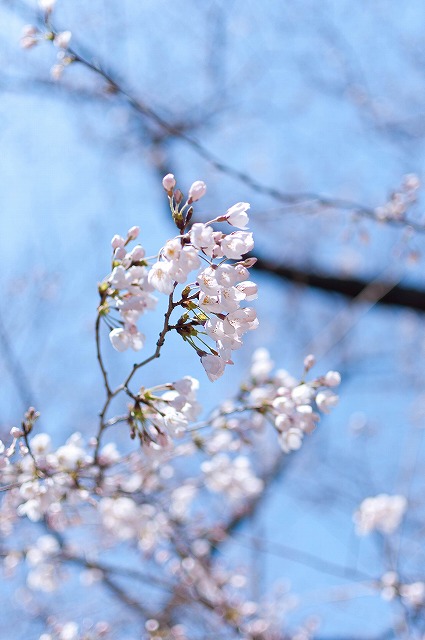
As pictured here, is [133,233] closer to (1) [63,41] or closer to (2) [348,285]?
(1) [63,41]

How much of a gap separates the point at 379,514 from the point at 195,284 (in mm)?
2443

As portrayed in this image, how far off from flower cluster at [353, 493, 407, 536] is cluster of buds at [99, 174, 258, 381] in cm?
228

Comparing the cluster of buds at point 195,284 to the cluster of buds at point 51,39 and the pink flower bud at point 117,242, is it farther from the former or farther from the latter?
the cluster of buds at point 51,39

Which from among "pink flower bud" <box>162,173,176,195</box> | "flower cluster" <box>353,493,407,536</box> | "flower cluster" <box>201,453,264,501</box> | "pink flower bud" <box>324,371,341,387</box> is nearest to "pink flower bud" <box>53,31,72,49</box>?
"pink flower bud" <box>162,173,176,195</box>

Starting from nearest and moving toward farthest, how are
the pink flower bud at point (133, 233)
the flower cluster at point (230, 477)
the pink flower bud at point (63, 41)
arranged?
the pink flower bud at point (133, 233) < the pink flower bud at point (63, 41) < the flower cluster at point (230, 477)

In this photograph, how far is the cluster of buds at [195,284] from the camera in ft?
3.37

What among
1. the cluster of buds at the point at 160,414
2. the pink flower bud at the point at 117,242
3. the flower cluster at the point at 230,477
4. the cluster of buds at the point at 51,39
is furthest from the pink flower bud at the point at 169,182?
the flower cluster at the point at 230,477

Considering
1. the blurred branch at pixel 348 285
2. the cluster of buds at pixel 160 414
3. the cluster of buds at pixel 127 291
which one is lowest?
the blurred branch at pixel 348 285

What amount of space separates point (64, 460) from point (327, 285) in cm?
408

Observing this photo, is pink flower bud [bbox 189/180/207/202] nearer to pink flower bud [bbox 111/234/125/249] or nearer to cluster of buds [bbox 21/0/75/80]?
pink flower bud [bbox 111/234/125/249]

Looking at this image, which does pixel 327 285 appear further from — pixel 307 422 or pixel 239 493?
pixel 307 422

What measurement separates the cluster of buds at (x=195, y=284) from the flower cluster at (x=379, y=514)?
2.28m

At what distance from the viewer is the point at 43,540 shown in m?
3.06

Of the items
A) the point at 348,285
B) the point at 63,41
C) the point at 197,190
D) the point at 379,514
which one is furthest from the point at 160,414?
the point at 348,285
